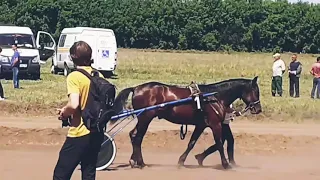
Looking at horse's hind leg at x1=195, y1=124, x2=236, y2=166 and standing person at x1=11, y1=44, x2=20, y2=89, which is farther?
standing person at x1=11, y1=44, x2=20, y2=89

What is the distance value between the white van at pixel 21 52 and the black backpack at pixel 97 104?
2296 centimetres

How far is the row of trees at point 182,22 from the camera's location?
86.8m

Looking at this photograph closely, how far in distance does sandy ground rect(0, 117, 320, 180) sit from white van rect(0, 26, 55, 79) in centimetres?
1053

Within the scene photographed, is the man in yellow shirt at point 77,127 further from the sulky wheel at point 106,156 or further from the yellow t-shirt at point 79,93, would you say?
the sulky wheel at point 106,156

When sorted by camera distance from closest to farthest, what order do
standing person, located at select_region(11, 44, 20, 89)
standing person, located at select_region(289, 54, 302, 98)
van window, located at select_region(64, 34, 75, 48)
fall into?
standing person, located at select_region(11, 44, 20, 89) < standing person, located at select_region(289, 54, 302, 98) < van window, located at select_region(64, 34, 75, 48)

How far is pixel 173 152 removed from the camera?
16750 millimetres

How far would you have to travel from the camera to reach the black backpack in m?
8.02

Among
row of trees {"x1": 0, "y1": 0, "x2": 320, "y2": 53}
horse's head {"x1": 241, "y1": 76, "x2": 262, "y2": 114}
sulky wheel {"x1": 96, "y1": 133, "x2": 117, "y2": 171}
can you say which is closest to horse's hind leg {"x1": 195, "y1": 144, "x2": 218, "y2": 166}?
horse's head {"x1": 241, "y1": 76, "x2": 262, "y2": 114}

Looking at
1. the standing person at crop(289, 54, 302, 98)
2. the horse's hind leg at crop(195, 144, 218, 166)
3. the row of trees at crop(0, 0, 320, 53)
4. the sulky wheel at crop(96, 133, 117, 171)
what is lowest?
the row of trees at crop(0, 0, 320, 53)

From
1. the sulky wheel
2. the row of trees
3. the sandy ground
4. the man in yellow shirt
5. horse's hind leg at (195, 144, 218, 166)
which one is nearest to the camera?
the man in yellow shirt

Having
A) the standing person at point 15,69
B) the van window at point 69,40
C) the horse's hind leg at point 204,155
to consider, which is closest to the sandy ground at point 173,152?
the horse's hind leg at point 204,155

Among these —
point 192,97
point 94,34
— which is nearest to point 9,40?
point 94,34

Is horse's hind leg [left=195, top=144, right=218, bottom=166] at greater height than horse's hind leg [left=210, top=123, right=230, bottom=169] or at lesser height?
lesser

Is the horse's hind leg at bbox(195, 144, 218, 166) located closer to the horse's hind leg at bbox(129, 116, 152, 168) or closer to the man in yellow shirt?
the horse's hind leg at bbox(129, 116, 152, 168)
